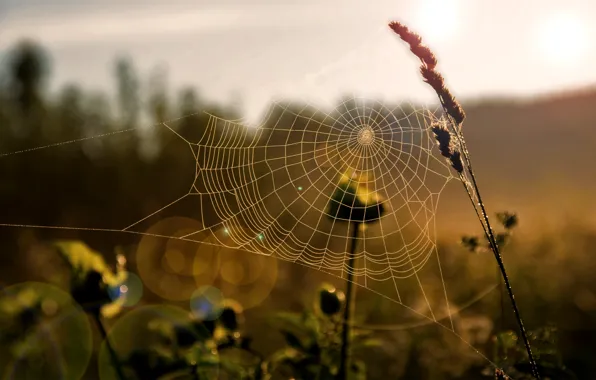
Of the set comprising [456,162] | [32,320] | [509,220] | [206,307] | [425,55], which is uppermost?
[425,55]

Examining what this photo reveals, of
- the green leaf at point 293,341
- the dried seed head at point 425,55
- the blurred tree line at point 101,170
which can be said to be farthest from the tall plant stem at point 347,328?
the blurred tree line at point 101,170

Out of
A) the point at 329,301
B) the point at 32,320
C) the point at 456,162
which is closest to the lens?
the point at 456,162

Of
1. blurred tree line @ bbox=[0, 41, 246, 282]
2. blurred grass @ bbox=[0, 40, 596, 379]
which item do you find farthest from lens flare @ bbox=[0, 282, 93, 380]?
blurred tree line @ bbox=[0, 41, 246, 282]

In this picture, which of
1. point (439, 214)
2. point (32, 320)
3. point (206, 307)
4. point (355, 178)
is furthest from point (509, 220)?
point (439, 214)

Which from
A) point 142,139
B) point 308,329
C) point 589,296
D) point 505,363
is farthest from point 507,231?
point 142,139

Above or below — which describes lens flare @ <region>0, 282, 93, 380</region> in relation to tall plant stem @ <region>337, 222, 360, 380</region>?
below

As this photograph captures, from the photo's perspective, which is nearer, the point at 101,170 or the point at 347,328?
the point at 347,328

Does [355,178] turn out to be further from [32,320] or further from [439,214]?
[439,214]

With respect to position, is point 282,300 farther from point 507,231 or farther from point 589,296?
point 507,231

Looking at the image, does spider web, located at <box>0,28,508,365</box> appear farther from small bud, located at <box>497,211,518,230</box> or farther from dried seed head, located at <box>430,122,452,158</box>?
dried seed head, located at <box>430,122,452,158</box>

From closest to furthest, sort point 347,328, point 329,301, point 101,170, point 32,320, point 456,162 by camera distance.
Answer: point 456,162 < point 347,328 < point 329,301 < point 32,320 < point 101,170

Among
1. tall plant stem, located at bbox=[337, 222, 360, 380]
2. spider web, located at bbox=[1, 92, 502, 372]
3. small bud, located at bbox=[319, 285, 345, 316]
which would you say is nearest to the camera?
tall plant stem, located at bbox=[337, 222, 360, 380]
